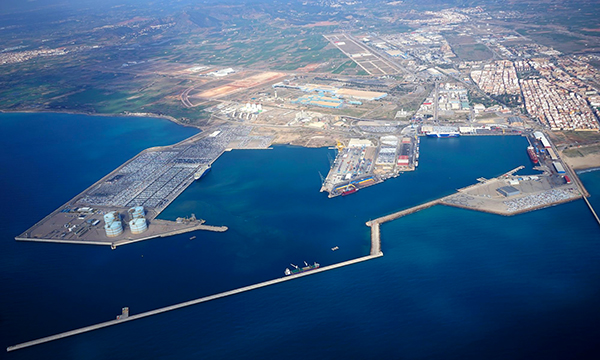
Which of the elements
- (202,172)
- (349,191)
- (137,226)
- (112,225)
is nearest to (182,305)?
(137,226)

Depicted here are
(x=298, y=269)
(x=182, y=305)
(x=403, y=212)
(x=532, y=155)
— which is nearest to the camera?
(x=182, y=305)

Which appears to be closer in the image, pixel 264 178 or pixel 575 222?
pixel 575 222

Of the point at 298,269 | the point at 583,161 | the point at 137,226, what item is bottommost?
the point at 298,269

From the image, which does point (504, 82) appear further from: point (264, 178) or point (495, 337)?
point (495, 337)

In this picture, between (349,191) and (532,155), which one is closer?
(349,191)

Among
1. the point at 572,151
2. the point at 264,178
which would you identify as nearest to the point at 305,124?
the point at 264,178

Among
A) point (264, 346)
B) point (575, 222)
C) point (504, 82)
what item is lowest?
point (264, 346)

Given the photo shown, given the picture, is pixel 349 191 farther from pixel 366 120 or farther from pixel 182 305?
pixel 366 120

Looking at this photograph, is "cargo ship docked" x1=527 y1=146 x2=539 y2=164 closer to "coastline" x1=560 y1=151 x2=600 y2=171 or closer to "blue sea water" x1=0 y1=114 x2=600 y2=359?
"blue sea water" x1=0 y1=114 x2=600 y2=359
